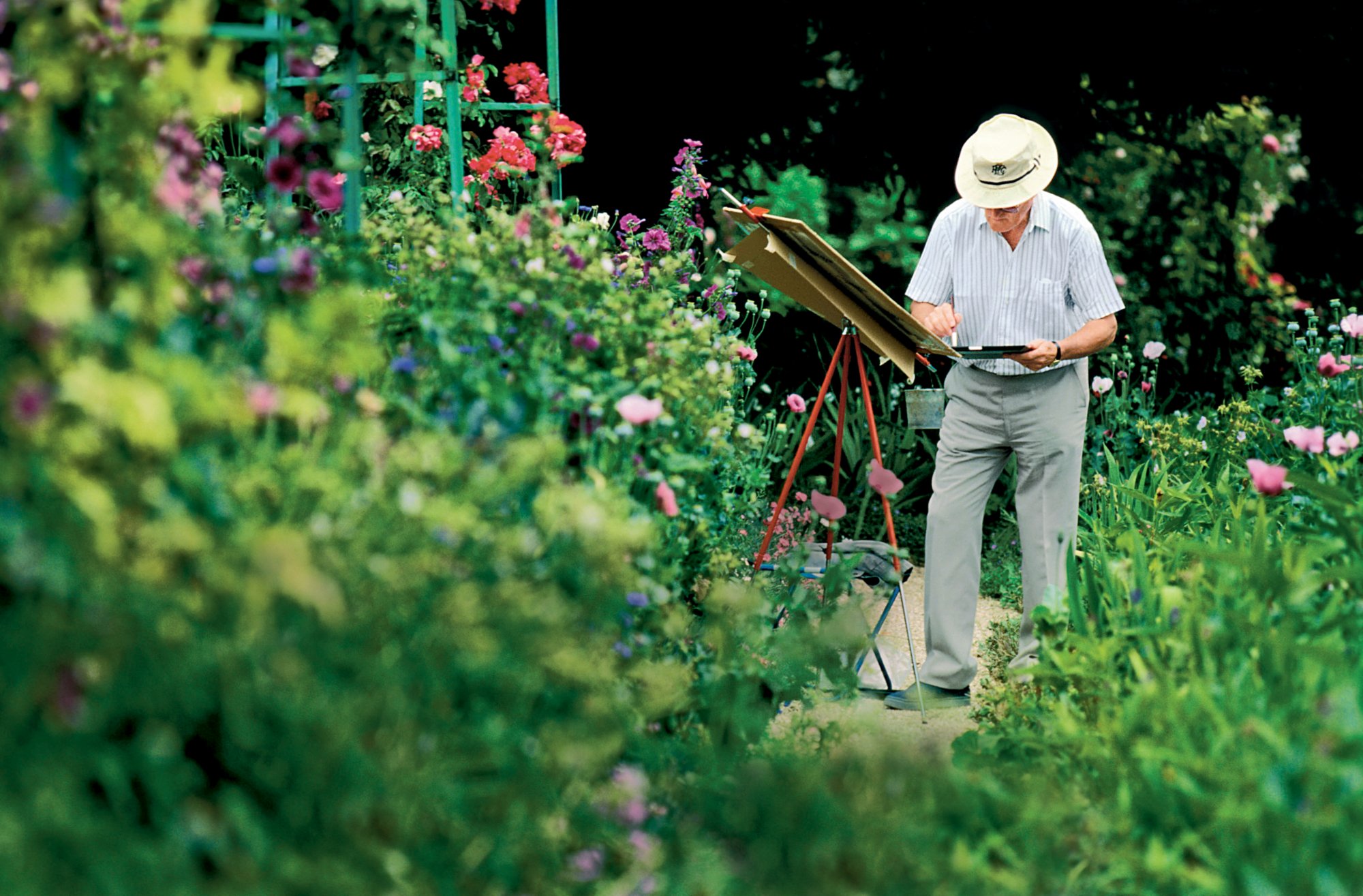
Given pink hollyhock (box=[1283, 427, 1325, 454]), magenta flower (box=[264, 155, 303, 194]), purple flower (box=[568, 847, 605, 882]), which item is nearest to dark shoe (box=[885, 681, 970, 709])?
pink hollyhock (box=[1283, 427, 1325, 454])

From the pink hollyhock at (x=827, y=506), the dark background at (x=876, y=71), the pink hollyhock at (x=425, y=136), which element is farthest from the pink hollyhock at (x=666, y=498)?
the dark background at (x=876, y=71)

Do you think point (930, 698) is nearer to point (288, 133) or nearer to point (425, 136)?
point (288, 133)

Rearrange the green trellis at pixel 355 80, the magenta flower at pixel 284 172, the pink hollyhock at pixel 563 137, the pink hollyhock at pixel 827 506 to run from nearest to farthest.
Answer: the magenta flower at pixel 284 172 → the green trellis at pixel 355 80 → the pink hollyhock at pixel 827 506 → the pink hollyhock at pixel 563 137

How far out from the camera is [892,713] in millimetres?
3803

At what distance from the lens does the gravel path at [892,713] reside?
2906 millimetres

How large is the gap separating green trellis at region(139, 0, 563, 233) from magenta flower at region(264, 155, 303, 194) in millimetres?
161

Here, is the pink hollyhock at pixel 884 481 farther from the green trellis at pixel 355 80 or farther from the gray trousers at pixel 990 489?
the green trellis at pixel 355 80

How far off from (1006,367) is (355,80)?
210 cm

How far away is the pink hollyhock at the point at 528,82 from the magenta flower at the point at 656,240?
98cm

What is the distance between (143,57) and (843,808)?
5.20 ft

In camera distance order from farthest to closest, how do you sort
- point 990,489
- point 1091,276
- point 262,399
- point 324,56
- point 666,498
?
point 324,56 → point 990,489 → point 1091,276 → point 666,498 → point 262,399

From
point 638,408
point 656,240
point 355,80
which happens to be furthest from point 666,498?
point 656,240

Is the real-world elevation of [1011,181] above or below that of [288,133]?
below

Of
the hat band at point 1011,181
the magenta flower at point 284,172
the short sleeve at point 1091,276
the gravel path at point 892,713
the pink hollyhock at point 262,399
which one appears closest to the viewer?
the pink hollyhock at point 262,399
